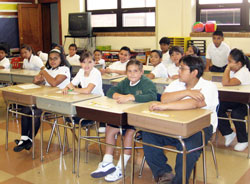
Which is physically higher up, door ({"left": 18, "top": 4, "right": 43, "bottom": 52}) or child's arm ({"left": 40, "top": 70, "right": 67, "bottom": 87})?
door ({"left": 18, "top": 4, "right": 43, "bottom": 52})

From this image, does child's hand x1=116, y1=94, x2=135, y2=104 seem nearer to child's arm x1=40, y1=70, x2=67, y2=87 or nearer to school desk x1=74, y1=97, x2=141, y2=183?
school desk x1=74, y1=97, x2=141, y2=183

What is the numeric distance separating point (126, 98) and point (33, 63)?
3.17 metres

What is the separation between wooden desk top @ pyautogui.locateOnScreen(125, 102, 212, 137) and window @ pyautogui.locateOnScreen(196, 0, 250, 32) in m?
4.93

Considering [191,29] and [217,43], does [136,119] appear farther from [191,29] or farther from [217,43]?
[191,29]

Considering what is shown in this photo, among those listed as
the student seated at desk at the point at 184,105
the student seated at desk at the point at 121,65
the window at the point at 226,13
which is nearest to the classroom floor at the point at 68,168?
the student seated at desk at the point at 184,105

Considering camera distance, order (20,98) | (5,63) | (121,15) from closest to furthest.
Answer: (20,98) → (5,63) → (121,15)

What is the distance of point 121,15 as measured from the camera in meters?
8.68

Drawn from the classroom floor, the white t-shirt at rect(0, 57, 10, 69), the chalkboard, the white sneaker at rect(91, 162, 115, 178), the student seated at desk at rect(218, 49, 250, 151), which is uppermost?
the chalkboard

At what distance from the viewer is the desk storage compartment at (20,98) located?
342cm

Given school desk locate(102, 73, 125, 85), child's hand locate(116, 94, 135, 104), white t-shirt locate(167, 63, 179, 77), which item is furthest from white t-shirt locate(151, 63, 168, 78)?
child's hand locate(116, 94, 135, 104)

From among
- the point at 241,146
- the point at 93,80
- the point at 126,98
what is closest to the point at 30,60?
the point at 93,80

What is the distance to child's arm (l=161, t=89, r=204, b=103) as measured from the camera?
249cm

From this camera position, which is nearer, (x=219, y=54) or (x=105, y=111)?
(x=105, y=111)

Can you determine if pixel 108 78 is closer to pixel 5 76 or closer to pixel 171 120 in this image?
pixel 5 76
